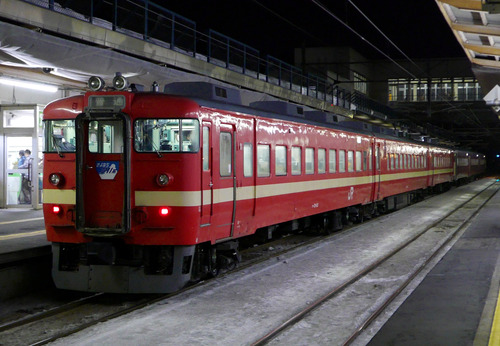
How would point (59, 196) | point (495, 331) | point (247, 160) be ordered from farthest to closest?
point (247, 160) → point (59, 196) → point (495, 331)

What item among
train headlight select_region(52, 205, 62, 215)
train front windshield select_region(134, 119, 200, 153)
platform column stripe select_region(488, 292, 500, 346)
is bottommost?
platform column stripe select_region(488, 292, 500, 346)

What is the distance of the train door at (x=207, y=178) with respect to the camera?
8.90 m

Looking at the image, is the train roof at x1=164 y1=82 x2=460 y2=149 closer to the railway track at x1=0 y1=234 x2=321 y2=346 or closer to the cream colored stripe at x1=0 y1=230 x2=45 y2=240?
the railway track at x1=0 y1=234 x2=321 y2=346

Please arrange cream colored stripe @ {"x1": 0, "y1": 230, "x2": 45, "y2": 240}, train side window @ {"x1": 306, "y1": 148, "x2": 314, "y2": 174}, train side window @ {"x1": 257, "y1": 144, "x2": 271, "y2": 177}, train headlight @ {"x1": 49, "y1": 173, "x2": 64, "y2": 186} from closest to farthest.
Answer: train headlight @ {"x1": 49, "y1": 173, "x2": 64, "y2": 186} → train side window @ {"x1": 257, "y1": 144, "x2": 271, "y2": 177} → cream colored stripe @ {"x1": 0, "y1": 230, "x2": 45, "y2": 240} → train side window @ {"x1": 306, "y1": 148, "x2": 314, "y2": 174}

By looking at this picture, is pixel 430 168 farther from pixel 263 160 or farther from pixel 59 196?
pixel 59 196

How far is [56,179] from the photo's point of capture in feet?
29.1

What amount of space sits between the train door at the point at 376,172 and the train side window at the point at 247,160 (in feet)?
31.6

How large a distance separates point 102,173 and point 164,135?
42.4 inches

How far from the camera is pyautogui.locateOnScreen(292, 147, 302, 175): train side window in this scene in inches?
499

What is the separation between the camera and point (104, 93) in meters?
8.67

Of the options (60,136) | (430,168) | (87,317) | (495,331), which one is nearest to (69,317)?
(87,317)

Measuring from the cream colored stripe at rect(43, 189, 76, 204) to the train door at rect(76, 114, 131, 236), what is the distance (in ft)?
0.83

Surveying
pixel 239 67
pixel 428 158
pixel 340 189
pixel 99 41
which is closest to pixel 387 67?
pixel 428 158

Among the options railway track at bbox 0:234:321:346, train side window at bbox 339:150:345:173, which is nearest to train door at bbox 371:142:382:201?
train side window at bbox 339:150:345:173
